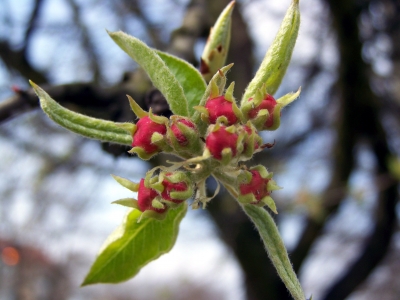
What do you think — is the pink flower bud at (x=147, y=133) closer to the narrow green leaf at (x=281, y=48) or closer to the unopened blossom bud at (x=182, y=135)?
the unopened blossom bud at (x=182, y=135)

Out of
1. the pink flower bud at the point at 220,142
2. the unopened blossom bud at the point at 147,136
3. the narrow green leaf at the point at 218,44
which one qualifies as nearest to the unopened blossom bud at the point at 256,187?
the pink flower bud at the point at 220,142

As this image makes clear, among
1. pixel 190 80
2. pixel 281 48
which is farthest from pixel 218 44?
pixel 281 48

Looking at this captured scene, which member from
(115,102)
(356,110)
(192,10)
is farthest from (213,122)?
(356,110)

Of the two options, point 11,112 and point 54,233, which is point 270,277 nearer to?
point 11,112

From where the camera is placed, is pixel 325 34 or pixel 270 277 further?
pixel 325 34

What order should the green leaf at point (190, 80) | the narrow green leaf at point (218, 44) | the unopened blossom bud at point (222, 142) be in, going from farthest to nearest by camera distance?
1. the narrow green leaf at point (218, 44)
2. the green leaf at point (190, 80)
3. the unopened blossom bud at point (222, 142)

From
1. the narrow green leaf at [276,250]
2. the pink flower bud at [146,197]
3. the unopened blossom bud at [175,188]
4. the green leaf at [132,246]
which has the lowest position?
the green leaf at [132,246]

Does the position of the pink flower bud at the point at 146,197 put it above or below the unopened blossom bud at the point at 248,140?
below
